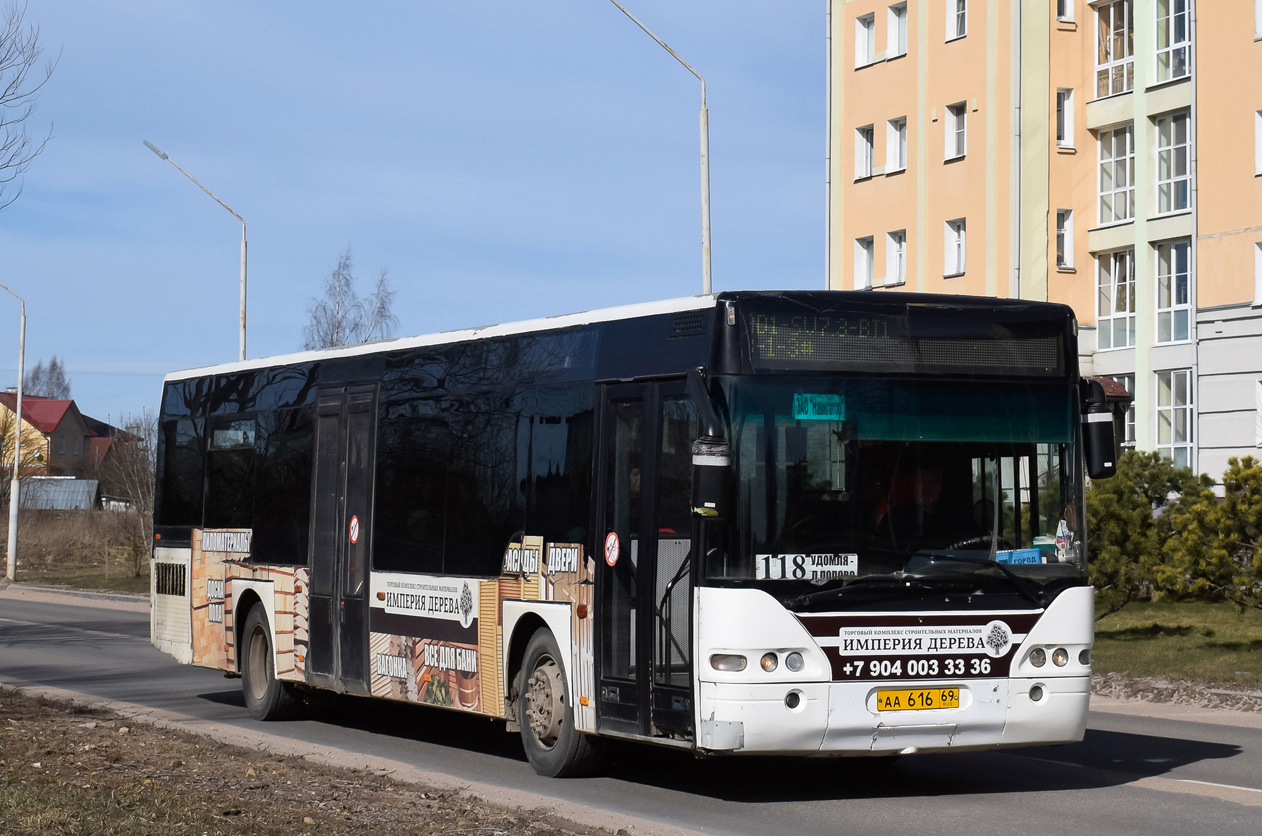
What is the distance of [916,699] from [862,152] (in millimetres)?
36680

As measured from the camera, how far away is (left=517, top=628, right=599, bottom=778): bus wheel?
1152cm

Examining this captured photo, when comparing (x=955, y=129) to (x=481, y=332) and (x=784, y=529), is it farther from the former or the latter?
(x=784, y=529)

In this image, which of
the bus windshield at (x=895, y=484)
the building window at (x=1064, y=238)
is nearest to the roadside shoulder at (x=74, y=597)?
the building window at (x=1064, y=238)

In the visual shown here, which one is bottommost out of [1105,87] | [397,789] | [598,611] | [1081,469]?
[397,789]

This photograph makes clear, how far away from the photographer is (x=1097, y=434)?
10773mm

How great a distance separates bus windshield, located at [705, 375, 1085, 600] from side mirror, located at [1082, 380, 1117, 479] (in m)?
0.13

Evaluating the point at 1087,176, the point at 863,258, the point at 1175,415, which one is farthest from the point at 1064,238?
the point at 863,258

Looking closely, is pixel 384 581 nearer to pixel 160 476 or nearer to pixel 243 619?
pixel 243 619

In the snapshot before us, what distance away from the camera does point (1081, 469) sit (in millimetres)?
10867

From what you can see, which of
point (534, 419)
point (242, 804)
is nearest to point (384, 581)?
point (534, 419)

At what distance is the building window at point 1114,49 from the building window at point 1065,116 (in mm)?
676

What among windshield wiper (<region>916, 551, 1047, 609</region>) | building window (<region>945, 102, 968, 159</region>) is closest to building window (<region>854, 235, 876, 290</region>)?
building window (<region>945, 102, 968, 159</region>)

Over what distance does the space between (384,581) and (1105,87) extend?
3163 centimetres

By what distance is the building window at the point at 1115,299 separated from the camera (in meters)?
40.3
